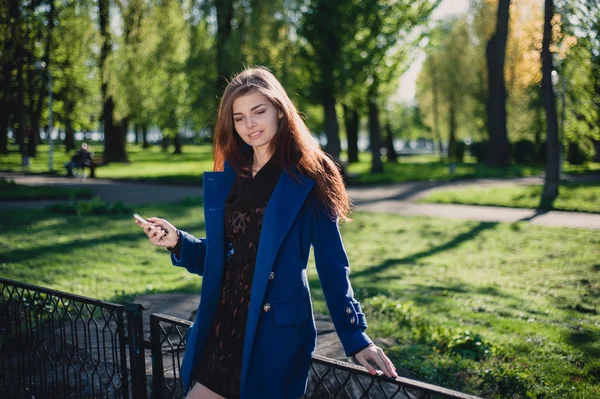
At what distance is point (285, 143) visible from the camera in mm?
2436

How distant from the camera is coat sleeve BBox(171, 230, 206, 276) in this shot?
8.39 feet

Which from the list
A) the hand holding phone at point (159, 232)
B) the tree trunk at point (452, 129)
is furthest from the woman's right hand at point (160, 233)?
the tree trunk at point (452, 129)

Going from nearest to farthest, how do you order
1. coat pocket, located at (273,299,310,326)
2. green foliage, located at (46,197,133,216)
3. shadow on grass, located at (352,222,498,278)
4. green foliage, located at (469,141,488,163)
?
coat pocket, located at (273,299,310,326) < shadow on grass, located at (352,222,498,278) < green foliage, located at (46,197,133,216) < green foliage, located at (469,141,488,163)

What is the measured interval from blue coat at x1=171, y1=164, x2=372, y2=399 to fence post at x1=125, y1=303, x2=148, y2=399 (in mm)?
546

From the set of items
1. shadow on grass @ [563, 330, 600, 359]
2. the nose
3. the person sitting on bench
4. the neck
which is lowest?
shadow on grass @ [563, 330, 600, 359]

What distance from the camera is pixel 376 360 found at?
210 centimetres

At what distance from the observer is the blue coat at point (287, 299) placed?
218cm

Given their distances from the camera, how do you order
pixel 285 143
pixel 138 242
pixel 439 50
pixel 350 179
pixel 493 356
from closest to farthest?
pixel 285 143 < pixel 493 356 < pixel 138 242 < pixel 350 179 < pixel 439 50

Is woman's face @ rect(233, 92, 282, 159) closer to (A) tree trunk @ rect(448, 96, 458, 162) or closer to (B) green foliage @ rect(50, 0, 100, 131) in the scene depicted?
(B) green foliage @ rect(50, 0, 100, 131)

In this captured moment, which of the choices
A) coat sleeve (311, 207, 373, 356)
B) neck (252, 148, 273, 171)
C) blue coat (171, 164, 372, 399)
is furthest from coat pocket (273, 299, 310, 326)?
neck (252, 148, 273, 171)

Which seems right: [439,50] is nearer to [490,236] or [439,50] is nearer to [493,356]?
[490,236]

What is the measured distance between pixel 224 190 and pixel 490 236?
968 centimetres

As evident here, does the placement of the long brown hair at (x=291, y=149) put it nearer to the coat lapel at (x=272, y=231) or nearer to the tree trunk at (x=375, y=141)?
the coat lapel at (x=272, y=231)

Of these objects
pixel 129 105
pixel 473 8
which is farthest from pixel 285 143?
pixel 473 8
